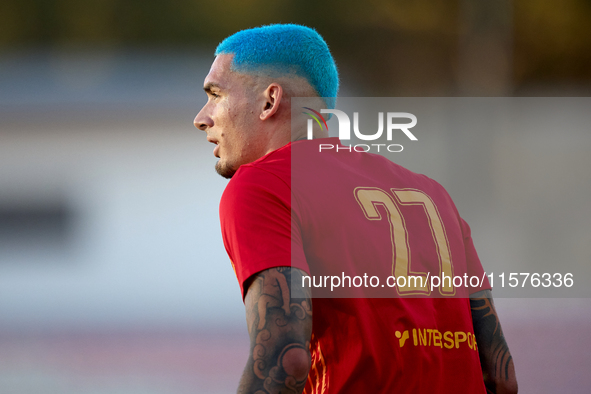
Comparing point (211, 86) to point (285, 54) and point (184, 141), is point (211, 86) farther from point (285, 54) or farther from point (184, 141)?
point (184, 141)

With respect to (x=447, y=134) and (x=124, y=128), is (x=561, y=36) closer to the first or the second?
(x=447, y=134)

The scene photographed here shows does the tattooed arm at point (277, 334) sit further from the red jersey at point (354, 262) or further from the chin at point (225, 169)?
the chin at point (225, 169)

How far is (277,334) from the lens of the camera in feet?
4.14

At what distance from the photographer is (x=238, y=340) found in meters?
7.84

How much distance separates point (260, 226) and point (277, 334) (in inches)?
10.1

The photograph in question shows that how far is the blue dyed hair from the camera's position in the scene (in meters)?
1.87

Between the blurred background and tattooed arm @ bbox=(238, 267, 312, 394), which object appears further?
the blurred background

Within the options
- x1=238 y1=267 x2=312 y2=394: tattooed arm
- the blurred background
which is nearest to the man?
x1=238 y1=267 x2=312 y2=394: tattooed arm

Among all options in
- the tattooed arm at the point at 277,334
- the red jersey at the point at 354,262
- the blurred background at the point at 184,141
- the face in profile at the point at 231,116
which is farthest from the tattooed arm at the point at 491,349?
the blurred background at the point at 184,141

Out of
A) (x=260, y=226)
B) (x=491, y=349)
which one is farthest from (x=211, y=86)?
(x=491, y=349)

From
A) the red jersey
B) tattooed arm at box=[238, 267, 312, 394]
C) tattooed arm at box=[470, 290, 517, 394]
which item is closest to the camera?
tattooed arm at box=[238, 267, 312, 394]

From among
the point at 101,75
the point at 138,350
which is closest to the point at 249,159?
the point at 138,350

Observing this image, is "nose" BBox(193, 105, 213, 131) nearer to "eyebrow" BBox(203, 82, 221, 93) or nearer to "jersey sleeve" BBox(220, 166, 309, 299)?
"eyebrow" BBox(203, 82, 221, 93)

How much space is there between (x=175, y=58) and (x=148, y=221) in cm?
282
